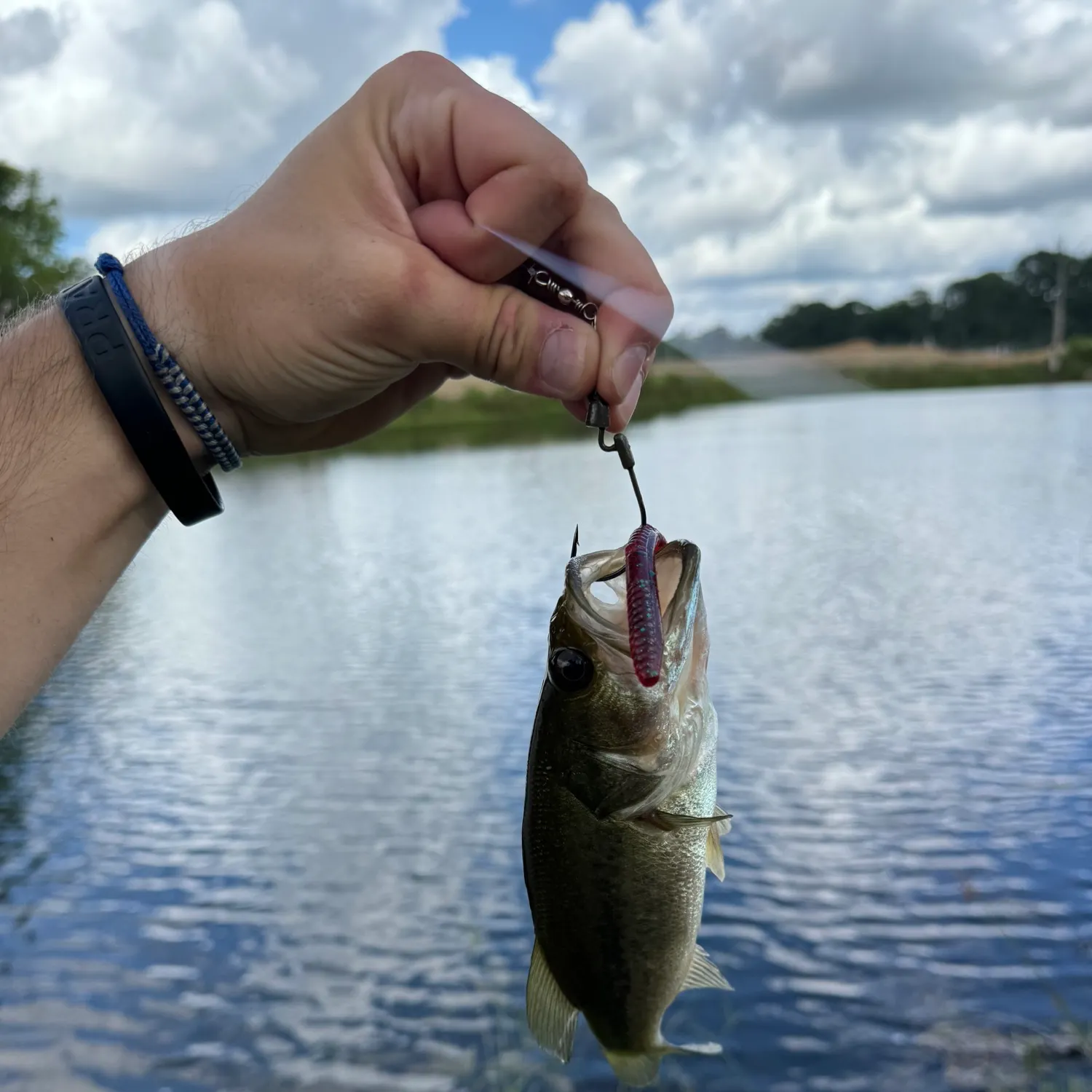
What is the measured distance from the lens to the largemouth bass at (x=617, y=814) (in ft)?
6.62

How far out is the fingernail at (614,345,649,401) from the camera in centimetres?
195

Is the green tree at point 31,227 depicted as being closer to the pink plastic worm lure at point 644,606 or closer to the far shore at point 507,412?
the far shore at point 507,412

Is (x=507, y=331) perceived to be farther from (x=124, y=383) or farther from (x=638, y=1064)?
(x=638, y=1064)

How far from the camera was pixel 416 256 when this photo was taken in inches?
77.0

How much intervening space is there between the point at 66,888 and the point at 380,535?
954 centimetres

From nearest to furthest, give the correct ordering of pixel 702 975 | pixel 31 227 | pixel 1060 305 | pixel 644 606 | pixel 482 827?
1. pixel 644 606
2. pixel 702 975
3. pixel 482 827
4. pixel 1060 305
5. pixel 31 227

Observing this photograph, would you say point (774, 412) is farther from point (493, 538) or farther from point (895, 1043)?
point (895, 1043)

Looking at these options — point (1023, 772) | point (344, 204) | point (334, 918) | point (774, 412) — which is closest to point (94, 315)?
point (344, 204)

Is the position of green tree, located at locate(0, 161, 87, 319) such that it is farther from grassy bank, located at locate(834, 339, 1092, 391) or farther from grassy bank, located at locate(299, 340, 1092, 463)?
grassy bank, located at locate(834, 339, 1092, 391)

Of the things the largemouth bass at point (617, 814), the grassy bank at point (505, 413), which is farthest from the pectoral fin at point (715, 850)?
the grassy bank at point (505, 413)

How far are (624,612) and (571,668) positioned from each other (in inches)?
6.8

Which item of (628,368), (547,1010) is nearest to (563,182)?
(628,368)

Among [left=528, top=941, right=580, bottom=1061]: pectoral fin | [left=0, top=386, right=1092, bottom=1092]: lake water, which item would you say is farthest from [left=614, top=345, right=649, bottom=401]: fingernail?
[left=0, top=386, right=1092, bottom=1092]: lake water

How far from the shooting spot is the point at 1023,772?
233 inches
